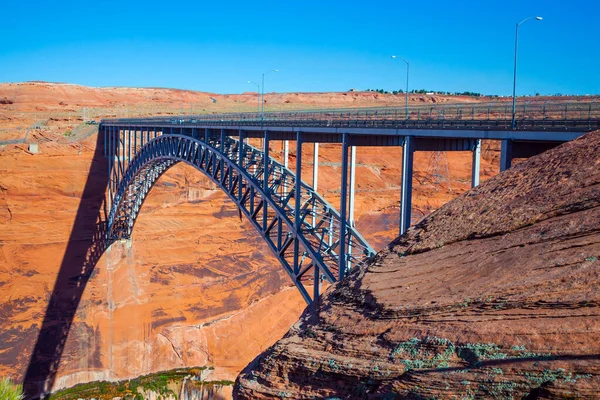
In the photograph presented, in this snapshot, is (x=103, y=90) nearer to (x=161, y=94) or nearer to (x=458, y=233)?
(x=161, y=94)

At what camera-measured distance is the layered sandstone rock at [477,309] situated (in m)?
5.18

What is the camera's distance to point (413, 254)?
294 inches

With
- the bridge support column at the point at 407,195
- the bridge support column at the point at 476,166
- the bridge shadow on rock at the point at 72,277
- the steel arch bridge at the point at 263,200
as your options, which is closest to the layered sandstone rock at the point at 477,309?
the bridge support column at the point at 476,166

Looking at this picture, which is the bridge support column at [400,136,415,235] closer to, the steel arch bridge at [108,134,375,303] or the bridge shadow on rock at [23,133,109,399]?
the steel arch bridge at [108,134,375,303]

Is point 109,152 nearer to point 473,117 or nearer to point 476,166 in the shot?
point 473,117

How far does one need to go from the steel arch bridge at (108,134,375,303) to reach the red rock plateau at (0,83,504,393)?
96.3 inches

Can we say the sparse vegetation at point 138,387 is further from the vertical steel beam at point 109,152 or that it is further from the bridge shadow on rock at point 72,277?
the vertical steel beam at point 109,152

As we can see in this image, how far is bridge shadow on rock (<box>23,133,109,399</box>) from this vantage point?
30984mm

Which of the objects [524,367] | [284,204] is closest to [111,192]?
[284,204]

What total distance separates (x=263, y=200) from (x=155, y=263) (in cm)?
1927

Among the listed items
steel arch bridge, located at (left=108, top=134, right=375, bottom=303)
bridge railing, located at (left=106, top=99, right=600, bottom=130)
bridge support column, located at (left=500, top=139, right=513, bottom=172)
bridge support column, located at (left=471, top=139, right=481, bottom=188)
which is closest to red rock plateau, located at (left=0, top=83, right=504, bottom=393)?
steel arch bridge, located at (left=108, top=134, right=375, bottom=303)

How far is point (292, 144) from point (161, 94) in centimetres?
4820

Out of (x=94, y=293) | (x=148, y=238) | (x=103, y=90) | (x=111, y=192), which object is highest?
(x=103, y=90)

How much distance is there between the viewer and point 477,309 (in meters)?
5.83
